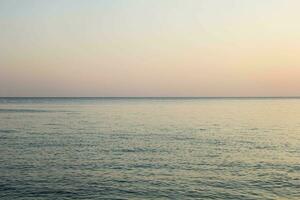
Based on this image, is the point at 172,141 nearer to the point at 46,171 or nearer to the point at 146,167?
the point at 146,167

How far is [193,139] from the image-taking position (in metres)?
53.8

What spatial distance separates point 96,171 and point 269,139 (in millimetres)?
30712

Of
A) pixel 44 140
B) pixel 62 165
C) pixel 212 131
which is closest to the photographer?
pixel 62 165

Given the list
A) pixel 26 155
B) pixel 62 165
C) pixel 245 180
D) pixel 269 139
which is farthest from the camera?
pixel 269 139

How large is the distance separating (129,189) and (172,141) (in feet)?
82.1

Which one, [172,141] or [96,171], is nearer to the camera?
[96,171]

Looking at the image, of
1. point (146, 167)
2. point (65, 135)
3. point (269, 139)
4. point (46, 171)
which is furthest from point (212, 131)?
point (46, 171)

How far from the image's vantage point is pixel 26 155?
1563 inches

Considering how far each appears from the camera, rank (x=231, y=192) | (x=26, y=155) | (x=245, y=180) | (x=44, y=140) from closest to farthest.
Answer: (x=231, y=192) → (x=245, y=180) → (x=26, y=155) → (x=44, y=140)

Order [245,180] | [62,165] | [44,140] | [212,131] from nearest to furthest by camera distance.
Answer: [245,180], [62,165], [44,140], [212,131]

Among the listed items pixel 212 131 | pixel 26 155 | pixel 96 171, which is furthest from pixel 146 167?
pixel 212 131

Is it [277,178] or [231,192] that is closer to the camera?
[231,192]

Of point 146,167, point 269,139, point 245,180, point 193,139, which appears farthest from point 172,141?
point 245,180

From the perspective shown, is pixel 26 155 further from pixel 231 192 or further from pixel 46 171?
pixel 231 192
